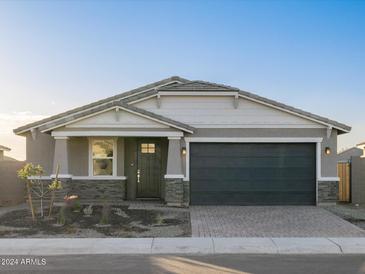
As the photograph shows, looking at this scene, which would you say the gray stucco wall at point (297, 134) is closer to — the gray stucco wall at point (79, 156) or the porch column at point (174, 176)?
the porch column at point (174, 176)

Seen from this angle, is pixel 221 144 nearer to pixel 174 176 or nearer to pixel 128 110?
pixel 174 176

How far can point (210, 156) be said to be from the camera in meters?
16.5

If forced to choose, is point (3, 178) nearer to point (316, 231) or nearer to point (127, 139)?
point (127, 139)

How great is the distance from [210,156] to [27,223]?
7.20 m

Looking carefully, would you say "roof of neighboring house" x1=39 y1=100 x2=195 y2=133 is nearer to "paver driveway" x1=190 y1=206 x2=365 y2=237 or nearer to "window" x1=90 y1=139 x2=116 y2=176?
"window" x1=90 y1=139 x2=116 y2=176

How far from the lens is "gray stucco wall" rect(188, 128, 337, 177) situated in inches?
646

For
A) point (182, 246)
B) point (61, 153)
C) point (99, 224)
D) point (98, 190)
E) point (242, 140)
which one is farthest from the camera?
point (98, 190)

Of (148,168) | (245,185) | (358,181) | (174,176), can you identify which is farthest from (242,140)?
(358,181)

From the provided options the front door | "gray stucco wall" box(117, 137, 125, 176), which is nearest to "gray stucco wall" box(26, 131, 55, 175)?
"gray stucco wall" box(117, 137, 125, 176)

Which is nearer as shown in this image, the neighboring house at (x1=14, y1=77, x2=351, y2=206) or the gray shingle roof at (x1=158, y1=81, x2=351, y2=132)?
the neighboring house at (x1=14, y1=77, x2=351, y2=206)

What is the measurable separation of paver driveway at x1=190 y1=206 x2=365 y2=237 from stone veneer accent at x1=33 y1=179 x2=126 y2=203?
10.5 feet

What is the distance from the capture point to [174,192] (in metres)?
15.8

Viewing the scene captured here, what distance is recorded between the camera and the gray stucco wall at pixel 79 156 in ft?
55.6

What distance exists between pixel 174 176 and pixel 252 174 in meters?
3.03
